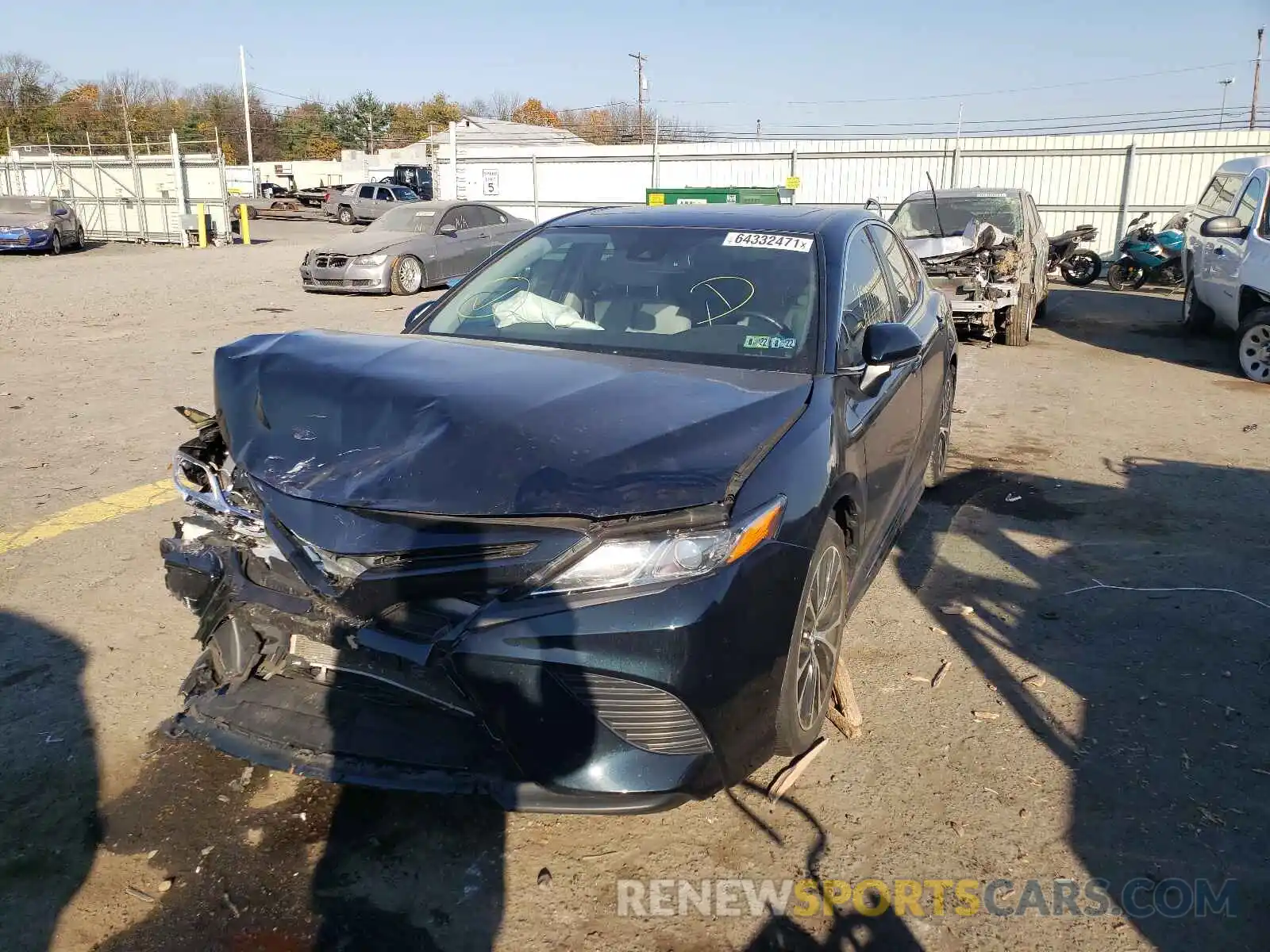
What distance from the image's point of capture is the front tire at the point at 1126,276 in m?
16.7

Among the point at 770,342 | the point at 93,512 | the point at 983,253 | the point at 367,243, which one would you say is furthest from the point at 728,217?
the point at 367,243

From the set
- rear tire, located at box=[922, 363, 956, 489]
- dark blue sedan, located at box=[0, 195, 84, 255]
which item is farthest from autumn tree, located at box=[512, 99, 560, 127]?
rear tire, located at box=[922, 363, 956, 489]

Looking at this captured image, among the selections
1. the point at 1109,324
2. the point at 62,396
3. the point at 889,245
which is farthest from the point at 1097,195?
the point at 62,396

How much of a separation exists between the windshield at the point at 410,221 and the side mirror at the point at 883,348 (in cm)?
1309

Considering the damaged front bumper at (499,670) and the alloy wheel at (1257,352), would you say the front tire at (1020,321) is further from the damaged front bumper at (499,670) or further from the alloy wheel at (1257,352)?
the damaged front bumper at (499,670)

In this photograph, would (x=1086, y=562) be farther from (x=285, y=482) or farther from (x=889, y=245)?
(x=285, y=482)

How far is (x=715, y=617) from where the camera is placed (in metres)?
2.35

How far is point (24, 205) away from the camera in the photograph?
74.5 ft

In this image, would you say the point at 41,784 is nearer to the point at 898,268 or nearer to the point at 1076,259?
the point at 898,268

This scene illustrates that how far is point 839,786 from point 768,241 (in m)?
2.14

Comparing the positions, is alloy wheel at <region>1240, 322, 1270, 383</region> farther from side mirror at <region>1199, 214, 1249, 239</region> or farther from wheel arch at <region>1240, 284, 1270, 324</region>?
side mirror at <region>1199, 214, 1249, 239</region>

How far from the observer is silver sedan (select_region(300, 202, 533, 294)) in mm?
14523

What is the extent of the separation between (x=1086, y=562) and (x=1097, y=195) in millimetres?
18218

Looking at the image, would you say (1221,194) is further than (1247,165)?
Yes
